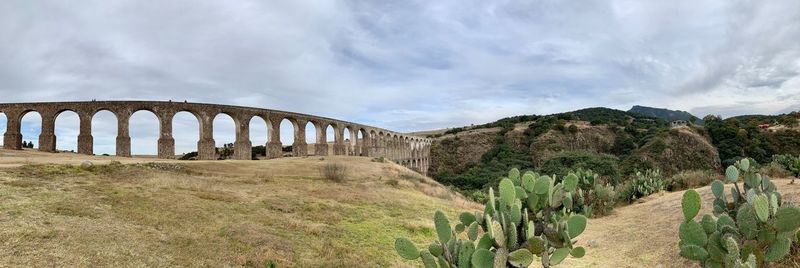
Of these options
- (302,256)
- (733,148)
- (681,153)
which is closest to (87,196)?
(302,256)

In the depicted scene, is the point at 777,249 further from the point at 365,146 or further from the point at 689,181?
the point at 365,146

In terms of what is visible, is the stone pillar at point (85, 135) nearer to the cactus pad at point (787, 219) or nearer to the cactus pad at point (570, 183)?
the cactus pad at point (570, 183)

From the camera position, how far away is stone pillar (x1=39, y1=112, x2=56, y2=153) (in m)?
26.0

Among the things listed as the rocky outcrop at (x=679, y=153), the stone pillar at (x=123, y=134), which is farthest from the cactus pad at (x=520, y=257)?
the rocky outcrop at (x=679, y=153)

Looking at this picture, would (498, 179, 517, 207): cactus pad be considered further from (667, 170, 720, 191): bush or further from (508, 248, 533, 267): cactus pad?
(667, 170, 720, 191): bush

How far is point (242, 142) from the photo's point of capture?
98.1ft

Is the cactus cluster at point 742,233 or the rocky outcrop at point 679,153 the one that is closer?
the cactus cluster at point 742,233

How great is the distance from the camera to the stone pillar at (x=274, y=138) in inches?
1268

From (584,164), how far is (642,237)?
61.0 ft

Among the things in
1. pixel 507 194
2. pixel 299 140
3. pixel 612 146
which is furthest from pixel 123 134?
pixel 612 146

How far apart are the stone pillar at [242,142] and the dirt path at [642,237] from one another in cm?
2448

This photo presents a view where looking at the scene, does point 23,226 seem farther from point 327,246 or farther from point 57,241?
point 327,246

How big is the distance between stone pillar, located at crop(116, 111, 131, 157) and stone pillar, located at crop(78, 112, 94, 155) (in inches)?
66.5

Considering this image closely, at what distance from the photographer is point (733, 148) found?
159 ft
